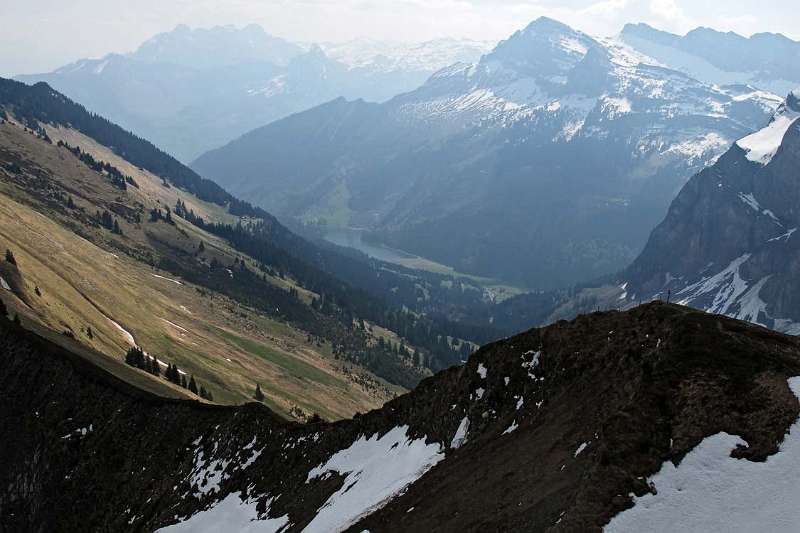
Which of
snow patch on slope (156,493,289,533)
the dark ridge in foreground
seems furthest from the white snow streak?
snow patch on slope (156,493,289,533)

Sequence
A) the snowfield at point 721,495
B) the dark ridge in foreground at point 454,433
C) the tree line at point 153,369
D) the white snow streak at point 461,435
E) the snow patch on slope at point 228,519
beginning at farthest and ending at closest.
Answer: the tree line at point 153,369 → the snow patch on slope at point 228,519 → the white snow streak at point 461,435 → the dark ridge in foreground at point 454,433 → the snowfield at point 721,495

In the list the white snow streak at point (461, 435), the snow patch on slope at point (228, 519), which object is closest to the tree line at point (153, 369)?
the snow patch on slope at point (228, 519)

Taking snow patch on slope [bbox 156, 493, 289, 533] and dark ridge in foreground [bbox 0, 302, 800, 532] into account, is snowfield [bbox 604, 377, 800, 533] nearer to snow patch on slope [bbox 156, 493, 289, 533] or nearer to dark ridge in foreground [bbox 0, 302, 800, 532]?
dark ridge in foreground [bbox 0, 302, 800, 532]

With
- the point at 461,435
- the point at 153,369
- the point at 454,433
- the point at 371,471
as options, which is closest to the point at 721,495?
the point at 461,435

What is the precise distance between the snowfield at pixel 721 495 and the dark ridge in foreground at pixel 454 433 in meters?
0.53

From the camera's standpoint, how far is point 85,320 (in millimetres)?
160000

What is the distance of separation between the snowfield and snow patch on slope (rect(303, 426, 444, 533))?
26.1 meters

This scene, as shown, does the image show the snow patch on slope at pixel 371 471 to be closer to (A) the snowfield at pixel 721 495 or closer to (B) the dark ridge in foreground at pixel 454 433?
(B) the dark ridge in foreground at pixel 454 433

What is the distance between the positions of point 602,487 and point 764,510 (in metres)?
5.79

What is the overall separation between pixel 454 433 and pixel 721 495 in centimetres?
2935

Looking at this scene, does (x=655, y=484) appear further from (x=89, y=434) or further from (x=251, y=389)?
(x=251, y=389)

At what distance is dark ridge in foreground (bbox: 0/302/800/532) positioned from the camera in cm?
3300

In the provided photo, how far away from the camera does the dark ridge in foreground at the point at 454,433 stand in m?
33.0

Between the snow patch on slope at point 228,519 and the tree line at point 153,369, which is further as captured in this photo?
the tree line at point 153,369
